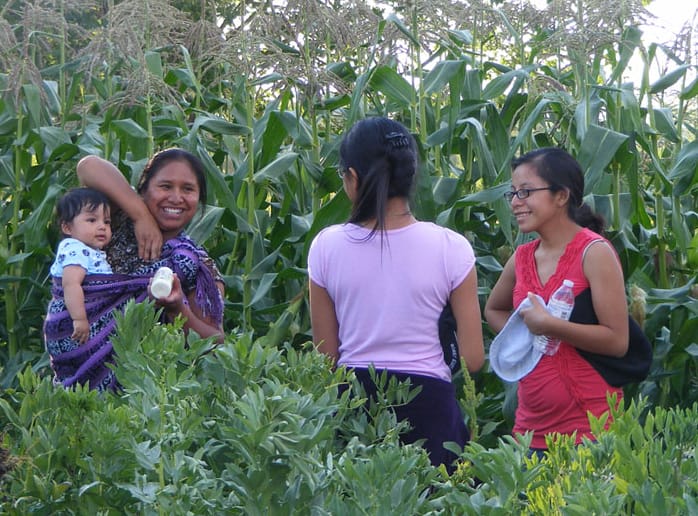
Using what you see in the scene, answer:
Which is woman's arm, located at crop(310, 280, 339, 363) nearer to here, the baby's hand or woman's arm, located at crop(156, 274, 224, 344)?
woman's arm, located at crop(156, 274, 224, 344)

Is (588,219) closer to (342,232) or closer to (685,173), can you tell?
(342,232)

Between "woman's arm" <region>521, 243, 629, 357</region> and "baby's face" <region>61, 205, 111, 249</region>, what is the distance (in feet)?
4.39

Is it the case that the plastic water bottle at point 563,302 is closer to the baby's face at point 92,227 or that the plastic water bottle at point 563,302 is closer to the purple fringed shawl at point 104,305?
the purple fringed shawl at point 104,305

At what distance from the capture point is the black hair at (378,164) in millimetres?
2807

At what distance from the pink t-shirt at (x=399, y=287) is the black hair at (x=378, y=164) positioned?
7 cm

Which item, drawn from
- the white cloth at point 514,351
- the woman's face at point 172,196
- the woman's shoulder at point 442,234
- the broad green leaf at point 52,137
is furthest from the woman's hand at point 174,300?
the broad green leaf at point 52,137

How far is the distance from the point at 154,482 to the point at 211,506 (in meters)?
0.12

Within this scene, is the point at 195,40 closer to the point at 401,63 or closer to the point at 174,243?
the point at 401,63

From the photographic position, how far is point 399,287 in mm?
2844

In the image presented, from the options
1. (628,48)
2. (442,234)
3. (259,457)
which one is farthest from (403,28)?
(259,457)

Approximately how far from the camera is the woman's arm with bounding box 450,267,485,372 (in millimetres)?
2871

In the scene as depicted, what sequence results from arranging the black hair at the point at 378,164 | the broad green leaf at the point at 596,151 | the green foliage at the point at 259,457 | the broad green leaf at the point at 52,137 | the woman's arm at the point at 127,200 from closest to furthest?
the green foliage at the point at 259,457 < the black hair at the point at 378,164 < the woman's arm at the point at 127,200 < the broad green leaf at the point at 596,151 < the broad green leaf at the point at 52,137

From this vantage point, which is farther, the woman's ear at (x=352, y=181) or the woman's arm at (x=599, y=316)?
the woman's arm at (x=599, y=316)

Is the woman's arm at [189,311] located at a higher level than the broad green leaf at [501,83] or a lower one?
lower
